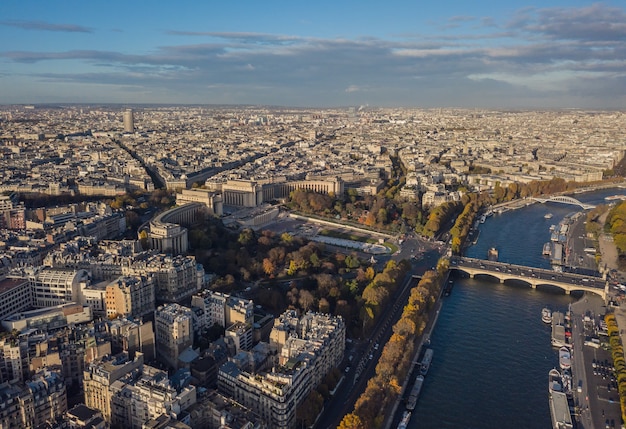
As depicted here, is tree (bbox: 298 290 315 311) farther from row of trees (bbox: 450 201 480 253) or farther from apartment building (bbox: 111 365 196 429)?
row of trees (bbox: 450 201 480 253)

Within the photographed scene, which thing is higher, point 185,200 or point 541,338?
point 185,200

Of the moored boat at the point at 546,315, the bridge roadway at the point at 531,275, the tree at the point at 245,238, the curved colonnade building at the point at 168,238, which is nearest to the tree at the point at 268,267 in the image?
the tree at the point at 245,238

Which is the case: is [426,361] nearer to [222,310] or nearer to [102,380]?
[222,310]

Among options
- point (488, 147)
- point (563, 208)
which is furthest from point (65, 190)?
point (488, 147)

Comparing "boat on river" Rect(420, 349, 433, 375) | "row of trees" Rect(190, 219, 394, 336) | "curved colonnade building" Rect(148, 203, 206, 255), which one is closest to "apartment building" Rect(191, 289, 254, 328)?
"row of trees" Rect(190, 219, 394, 336)

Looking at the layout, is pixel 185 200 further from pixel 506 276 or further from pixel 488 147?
pixel 488 147

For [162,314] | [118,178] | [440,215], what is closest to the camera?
[162,314]

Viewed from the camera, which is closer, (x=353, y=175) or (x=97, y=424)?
(x=97, y=424)
